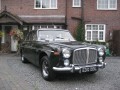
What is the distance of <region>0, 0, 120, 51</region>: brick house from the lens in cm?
1873

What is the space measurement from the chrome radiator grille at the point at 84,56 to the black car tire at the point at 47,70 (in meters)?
0.86

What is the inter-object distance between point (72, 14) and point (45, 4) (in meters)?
2.51

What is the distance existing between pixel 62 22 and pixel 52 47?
1106 cm

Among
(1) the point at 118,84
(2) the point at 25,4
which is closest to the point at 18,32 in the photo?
(2) the point at 25,4

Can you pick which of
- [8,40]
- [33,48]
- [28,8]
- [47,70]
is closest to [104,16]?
[28,8]

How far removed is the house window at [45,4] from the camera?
62.4 feet

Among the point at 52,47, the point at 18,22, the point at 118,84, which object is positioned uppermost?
the point at 18,22

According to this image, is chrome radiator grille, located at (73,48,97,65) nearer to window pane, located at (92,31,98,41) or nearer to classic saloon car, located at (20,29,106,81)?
classic saloon car, located at (20,29,106,81)

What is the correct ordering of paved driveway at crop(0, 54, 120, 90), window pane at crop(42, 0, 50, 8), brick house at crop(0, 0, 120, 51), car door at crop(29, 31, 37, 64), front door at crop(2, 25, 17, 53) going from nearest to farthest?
paved driveway at crop(0, 54, 120, 90) → car door at crop(29, 31, 37, 64) → front door at crop(2, 25, 17, 53) → brick house at crop(0, 0, 120, 51) → window pane at crop(42, 0, 50, 8)

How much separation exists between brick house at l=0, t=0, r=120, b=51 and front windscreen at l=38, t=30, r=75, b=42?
Result: 29.5 ft

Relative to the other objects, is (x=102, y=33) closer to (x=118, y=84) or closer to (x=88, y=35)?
(x=88, y=35)

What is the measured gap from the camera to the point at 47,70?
7.59 m

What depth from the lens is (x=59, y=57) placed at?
23.4 feet

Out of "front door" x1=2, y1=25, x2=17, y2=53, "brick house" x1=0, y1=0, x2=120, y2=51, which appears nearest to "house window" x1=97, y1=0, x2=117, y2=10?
"brick house" x1=0, y1=0, x2=120, y2=51
